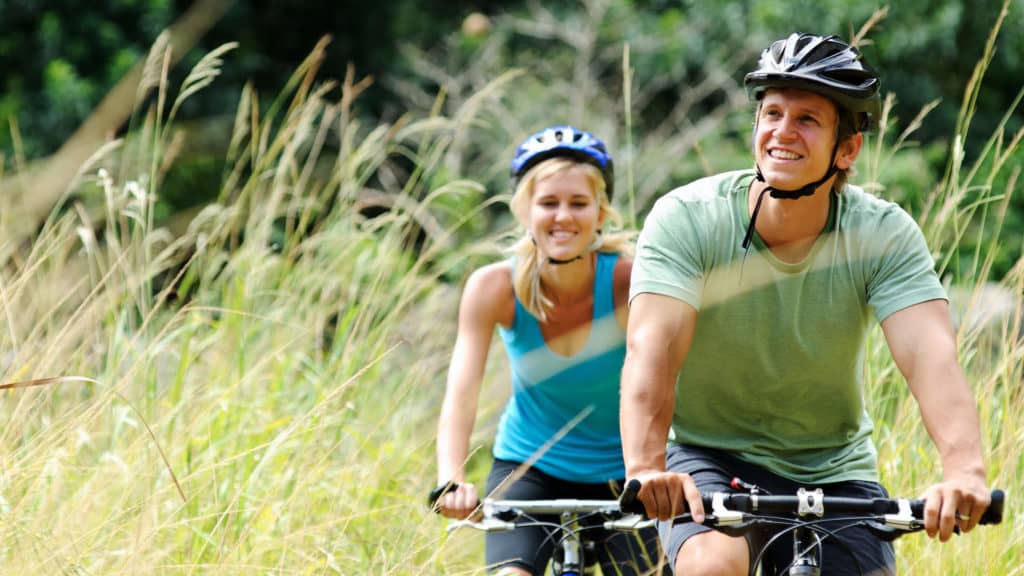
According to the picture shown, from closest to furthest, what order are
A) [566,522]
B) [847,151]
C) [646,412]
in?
[646,412] < [847,151] < [566,522]

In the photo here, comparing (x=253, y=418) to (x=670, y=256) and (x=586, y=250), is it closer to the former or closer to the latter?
(x=586, y=250)

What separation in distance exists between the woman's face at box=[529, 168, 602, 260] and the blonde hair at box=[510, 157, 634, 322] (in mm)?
23

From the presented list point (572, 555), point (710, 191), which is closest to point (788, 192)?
point (710, 191)

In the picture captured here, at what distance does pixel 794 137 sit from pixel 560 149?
1196 mm

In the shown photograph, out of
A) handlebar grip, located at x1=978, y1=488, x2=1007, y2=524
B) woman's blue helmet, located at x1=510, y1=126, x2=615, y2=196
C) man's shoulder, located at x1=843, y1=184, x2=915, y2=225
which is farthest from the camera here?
woman's blue helmet, located at x1=510, y1=126, x2=615, y2=196

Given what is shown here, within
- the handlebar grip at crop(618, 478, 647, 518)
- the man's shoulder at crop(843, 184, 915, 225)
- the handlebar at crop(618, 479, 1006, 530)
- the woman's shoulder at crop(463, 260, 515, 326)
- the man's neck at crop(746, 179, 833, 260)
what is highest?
the man's shoulder at crop(843, 184, 915, 225)

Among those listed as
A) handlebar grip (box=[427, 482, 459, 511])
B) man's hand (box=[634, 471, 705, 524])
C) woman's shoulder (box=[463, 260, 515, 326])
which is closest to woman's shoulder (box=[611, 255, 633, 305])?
woman's shoulder (box=[463, 260, 515, 326])

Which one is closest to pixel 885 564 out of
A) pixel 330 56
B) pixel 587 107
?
pixel 587 107

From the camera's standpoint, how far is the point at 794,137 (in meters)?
3.04

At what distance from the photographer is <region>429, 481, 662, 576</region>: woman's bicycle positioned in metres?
3.17

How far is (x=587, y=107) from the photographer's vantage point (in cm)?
1282

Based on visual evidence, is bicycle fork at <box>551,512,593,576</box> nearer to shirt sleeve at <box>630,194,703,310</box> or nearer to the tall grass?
the tall grass

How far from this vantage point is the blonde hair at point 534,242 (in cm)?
398

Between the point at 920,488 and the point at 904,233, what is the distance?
133 cm
